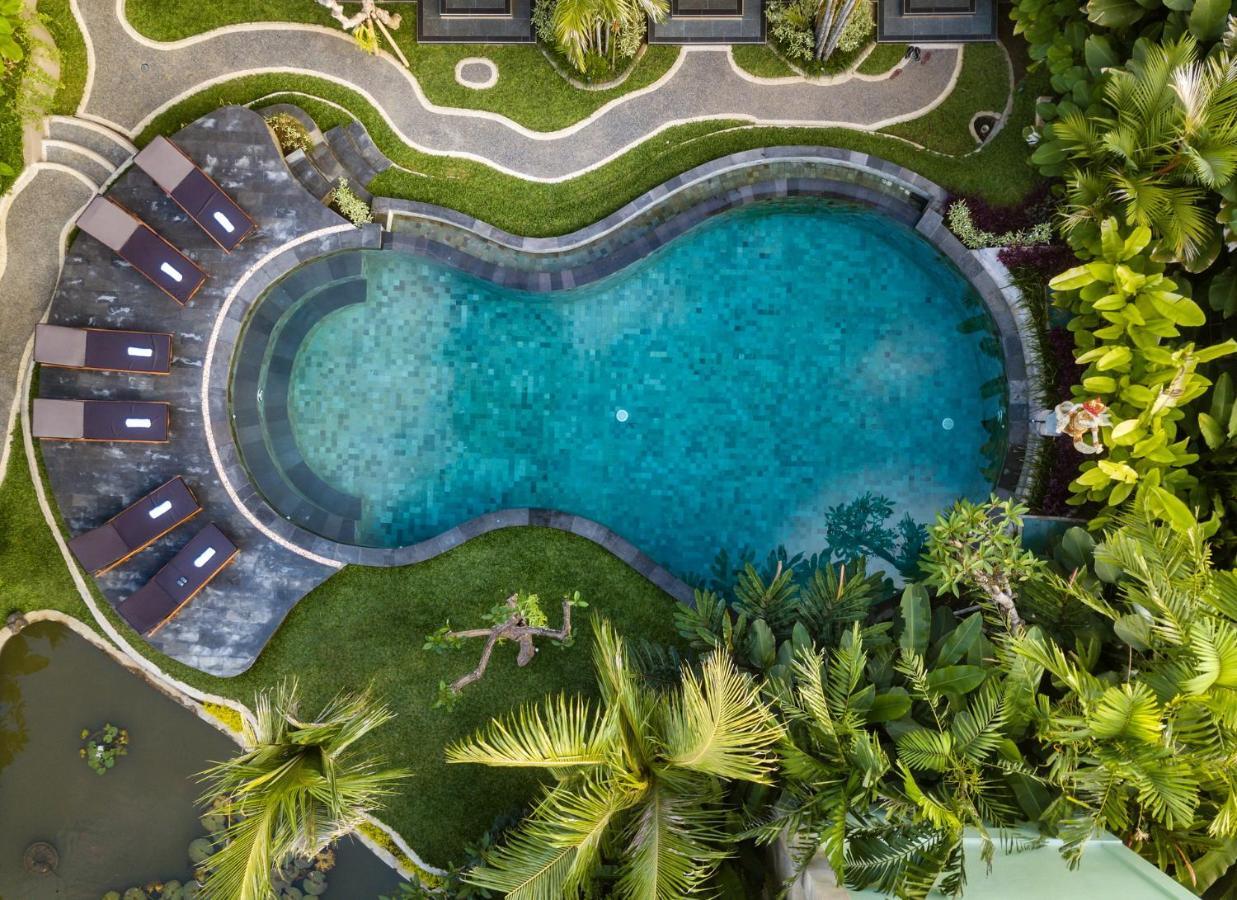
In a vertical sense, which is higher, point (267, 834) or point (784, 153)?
point (784, 153)

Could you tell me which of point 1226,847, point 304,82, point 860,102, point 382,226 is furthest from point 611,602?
point 304,82

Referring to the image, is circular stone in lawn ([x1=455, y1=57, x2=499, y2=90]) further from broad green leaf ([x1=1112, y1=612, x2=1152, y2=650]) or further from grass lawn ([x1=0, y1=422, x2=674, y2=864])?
broad green leaf ([x1=1112, y1=612, x2=1152, y2=650])

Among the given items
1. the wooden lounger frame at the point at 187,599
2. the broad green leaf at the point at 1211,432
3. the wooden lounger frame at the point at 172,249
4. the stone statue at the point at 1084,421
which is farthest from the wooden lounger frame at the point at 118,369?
the broad green leaf at the point at 1211,432

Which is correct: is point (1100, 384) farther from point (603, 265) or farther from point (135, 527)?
point (135, 527)

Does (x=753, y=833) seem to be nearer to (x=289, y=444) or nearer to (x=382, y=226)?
(x=289, y=444)

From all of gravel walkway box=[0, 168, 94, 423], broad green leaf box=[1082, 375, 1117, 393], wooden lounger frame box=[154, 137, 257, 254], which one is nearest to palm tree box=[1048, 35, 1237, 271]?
broad green leaf box=[1082, 375, 1117, 393]

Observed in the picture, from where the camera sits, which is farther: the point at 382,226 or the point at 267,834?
the point at 382,226

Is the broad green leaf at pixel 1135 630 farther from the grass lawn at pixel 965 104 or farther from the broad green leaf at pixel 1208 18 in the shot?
the grass lawn at pixel 965 104
